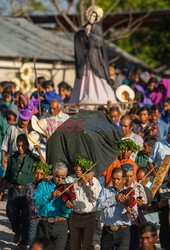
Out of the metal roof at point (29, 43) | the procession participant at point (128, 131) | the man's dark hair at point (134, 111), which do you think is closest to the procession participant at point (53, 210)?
the procession participant at point (128, 131)

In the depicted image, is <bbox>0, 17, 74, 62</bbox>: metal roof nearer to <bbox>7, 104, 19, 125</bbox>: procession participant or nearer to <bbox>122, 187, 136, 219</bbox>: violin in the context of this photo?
<bbox>7, 104, 19, 125</bbox>: procession participant

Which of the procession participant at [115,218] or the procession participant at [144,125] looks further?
the procession participant at [144,125]

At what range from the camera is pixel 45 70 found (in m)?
26.4

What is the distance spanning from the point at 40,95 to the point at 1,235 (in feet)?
16.4

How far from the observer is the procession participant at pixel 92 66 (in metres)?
19.1

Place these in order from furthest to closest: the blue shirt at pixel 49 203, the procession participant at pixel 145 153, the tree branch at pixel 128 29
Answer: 1. the tree branch at pixel 128 29
2. the procession participant at pixel 145 153
3. the blue shirt at pixel 49 203

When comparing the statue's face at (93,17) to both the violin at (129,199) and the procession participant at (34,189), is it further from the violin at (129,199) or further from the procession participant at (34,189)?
the violin at (129,199)

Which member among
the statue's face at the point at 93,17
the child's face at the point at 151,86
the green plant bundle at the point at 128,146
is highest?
the statue's face at the point at 93,17

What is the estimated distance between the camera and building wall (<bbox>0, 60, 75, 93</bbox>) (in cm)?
2465

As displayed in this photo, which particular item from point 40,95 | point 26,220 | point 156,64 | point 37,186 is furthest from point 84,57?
point 156,64

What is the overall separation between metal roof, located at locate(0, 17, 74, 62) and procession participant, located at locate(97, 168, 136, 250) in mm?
13648

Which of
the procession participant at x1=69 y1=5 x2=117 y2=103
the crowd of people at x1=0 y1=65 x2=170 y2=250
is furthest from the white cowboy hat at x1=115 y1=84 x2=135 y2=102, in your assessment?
the crowd of people at x1=0 y1=65 x2=170 y2=250

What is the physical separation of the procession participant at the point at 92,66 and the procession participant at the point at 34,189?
6.55m

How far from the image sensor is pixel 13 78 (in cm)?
2452
